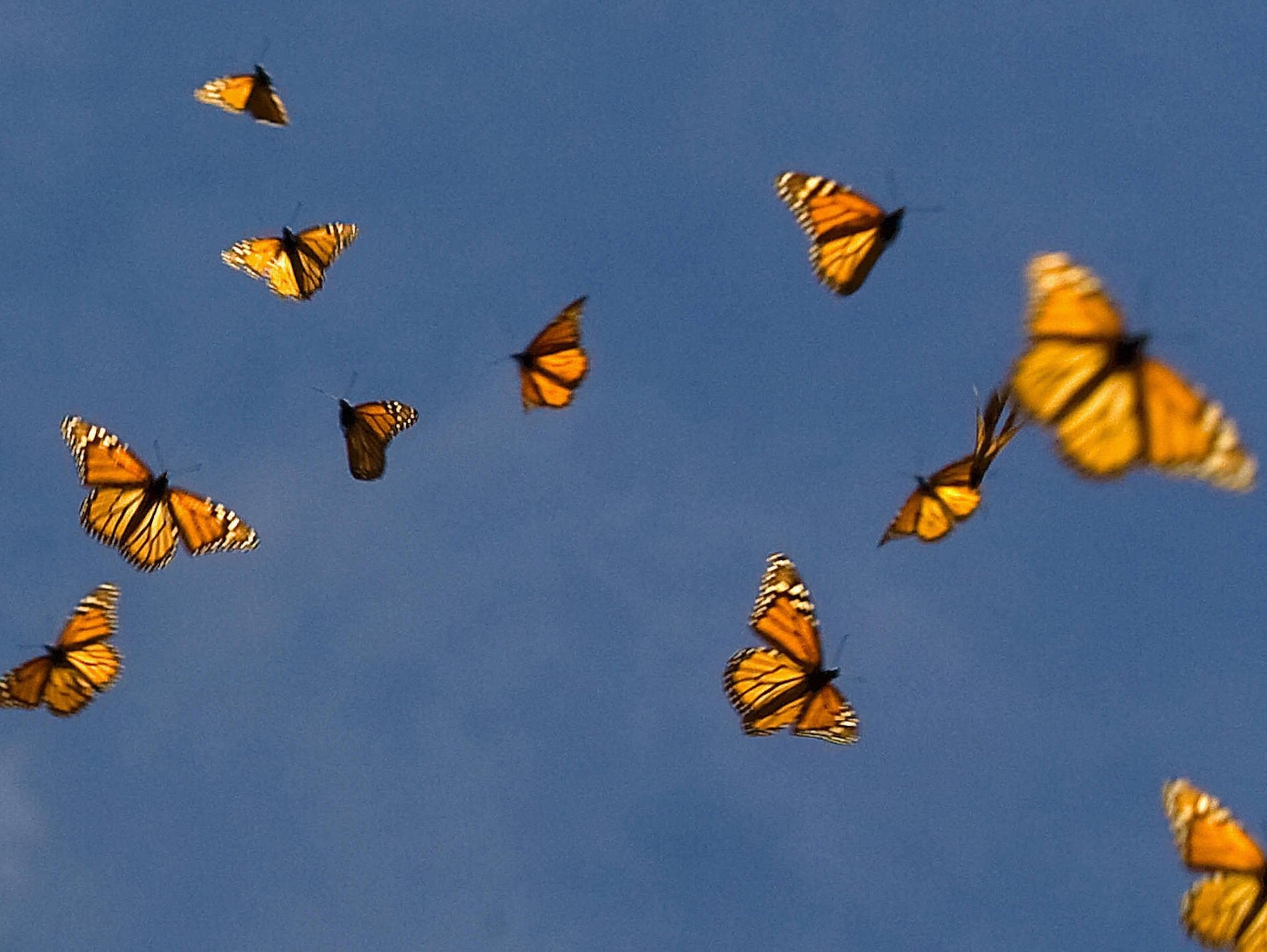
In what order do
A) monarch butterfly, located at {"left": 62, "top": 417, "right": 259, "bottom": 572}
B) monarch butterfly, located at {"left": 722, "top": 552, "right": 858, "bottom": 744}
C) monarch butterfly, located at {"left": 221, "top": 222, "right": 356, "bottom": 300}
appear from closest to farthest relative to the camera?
1. monarch butterfly, located at {"left": 722, "top": 552, "right": 858, "bottom": 744}
2. monarch butterfly, located at {"left": 62, "top": 417, "right": 259, "bottom": 572}
3. monarch butterfly, located at {"left": 221, "top": 222, "right": 356, "bottom": 300}

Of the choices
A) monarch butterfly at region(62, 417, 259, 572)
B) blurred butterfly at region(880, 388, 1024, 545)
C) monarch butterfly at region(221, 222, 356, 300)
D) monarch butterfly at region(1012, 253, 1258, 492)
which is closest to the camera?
monarch butterfly at region(1012, 253, 1258, 492)

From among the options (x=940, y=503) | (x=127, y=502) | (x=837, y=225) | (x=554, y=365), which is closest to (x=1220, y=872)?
A: (x=940, y=503)

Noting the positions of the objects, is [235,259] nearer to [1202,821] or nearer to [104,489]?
[104,489]

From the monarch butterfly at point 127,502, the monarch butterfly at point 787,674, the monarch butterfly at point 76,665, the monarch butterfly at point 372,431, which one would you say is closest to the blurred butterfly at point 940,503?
the monarch butterfly at point 787,674

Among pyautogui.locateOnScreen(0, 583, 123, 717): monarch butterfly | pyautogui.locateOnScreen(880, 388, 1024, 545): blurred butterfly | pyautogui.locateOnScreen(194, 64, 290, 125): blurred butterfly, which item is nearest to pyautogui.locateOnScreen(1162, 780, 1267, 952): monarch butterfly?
pyautogui.locateOnScreen(880, 388, 1024, 545): blurred butterfly

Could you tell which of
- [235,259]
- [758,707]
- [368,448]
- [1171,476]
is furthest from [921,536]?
[235,259]

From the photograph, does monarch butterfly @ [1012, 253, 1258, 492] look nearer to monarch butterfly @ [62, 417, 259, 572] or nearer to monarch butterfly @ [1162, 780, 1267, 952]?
monarch butterfly @ [1162, 780, 1267, 952]
